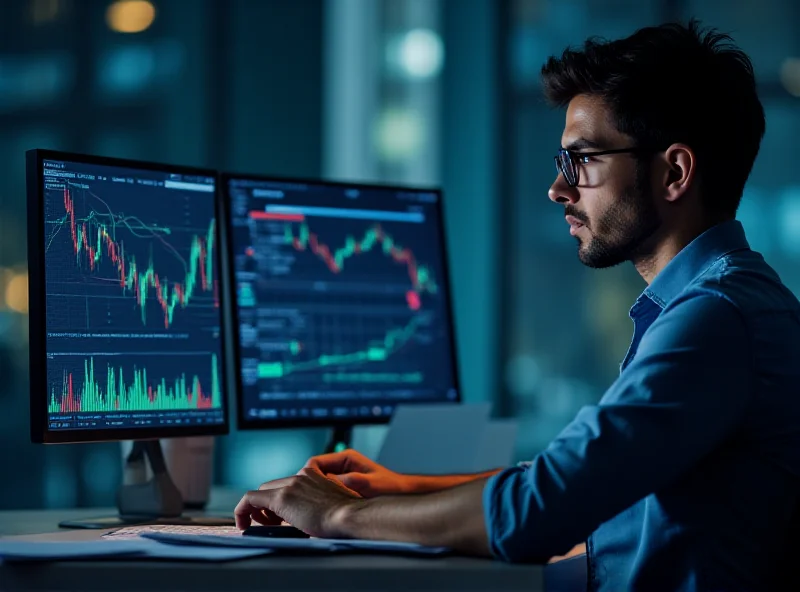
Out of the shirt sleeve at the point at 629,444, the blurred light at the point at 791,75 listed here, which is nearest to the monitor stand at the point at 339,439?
the shirt sleeve at the point at 629,444

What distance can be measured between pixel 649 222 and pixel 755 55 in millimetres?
3792

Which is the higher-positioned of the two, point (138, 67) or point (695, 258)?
point (138, 67)

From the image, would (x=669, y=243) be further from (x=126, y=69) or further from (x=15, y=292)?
(x=126, y=69)

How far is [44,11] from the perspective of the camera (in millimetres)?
4699

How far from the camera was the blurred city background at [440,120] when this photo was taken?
477 centimetres

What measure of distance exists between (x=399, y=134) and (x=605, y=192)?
3.40 meters

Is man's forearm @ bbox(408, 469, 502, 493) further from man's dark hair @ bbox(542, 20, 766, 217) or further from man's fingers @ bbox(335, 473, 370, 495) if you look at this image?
man's dark hair @ bbox(542, 20, 766, 217)

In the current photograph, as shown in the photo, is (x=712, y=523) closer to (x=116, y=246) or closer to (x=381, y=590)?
(x=381, y=590)

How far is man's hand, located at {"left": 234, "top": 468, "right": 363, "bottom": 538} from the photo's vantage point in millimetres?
1236

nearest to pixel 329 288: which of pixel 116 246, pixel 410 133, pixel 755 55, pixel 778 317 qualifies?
pixel 116 246

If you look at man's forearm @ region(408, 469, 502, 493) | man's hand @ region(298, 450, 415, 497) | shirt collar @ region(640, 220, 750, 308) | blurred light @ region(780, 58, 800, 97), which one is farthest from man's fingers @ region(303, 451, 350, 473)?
blurred light @ region(780, 58, 800, 97)

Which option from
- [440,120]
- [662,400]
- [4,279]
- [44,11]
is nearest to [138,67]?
[44,11]

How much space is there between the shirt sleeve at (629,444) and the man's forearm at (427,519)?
2 centimetres

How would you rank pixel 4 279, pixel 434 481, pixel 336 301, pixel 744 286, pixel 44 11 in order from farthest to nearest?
pixel 44 11, pixel 4 279, pixel 336 301, pixel 434 481, pixel 744 286
